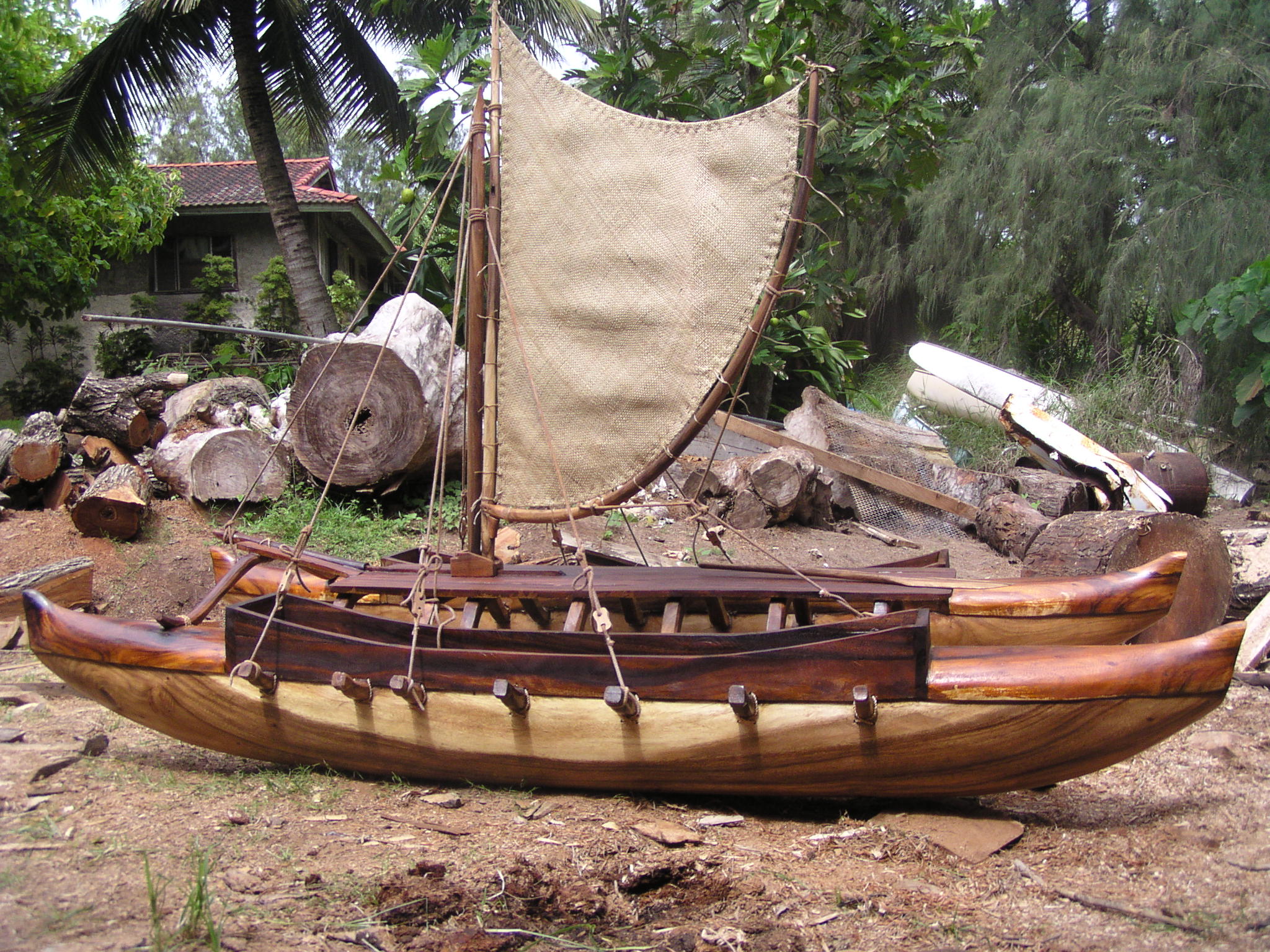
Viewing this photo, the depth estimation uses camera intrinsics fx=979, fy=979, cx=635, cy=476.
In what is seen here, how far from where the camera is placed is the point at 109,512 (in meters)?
6.63

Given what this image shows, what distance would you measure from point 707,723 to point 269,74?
12242mm

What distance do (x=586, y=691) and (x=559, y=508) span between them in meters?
1.00

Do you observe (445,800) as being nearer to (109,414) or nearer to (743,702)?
(743,702)

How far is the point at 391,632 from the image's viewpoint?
11.6ft

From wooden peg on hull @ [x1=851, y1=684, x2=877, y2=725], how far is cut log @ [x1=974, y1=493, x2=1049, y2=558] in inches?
195

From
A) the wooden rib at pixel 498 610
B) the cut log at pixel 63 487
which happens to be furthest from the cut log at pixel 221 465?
the wooden rib at pixel 498 610

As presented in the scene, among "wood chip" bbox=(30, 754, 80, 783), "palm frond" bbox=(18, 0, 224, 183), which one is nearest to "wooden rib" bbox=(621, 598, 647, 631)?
"wood chip" bbox=(30, 754, 80, 783)

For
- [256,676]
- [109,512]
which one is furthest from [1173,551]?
[109,512]

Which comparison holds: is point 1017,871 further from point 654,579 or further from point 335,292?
point 335,292

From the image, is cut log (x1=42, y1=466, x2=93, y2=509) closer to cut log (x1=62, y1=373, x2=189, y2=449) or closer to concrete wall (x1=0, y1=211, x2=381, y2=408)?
cut log (x1=62, y1=373, x2=189, y2=449)

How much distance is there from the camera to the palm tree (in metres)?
11.1

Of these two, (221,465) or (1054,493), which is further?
(1054,493)

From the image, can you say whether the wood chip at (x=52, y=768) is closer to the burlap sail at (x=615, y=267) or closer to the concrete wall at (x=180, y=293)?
the burlap sail at (x=615, y=267)

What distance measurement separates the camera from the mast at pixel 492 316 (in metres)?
4.06
